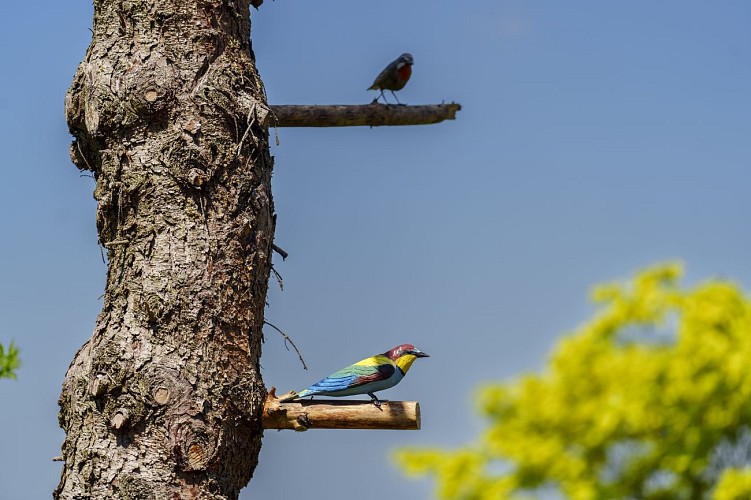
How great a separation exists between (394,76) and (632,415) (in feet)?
17.8

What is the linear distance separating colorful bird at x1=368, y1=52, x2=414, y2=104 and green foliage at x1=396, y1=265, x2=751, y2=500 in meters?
5.14

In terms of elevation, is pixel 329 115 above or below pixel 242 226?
above

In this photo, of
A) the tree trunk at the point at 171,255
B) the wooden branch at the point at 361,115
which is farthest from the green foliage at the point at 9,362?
the wooden branch at the point at 361,115

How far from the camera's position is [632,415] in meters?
1.75

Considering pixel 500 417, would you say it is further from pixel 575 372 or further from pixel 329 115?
pixel 329 115

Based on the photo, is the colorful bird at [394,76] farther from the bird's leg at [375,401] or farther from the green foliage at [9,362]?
the green foliage at [9,362]

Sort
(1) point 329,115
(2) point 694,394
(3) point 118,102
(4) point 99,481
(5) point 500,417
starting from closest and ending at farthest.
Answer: (2) point 694,394 → (5) point 500,417 → (4) point 99,481 → (3) point 118,102 → (1) point 329,115

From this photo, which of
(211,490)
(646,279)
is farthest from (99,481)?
(646,279)

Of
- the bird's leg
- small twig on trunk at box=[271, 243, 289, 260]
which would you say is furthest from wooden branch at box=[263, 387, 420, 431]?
small twig on trunk at box=[271, 243, 289, 260]

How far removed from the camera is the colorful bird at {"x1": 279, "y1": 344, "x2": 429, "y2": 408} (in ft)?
12.1

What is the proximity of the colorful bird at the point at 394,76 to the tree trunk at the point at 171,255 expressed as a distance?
2.91m

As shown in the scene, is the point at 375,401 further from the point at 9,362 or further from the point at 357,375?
the point at 9,362

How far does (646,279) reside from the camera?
1.94 m

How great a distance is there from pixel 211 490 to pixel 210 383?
426 mm
